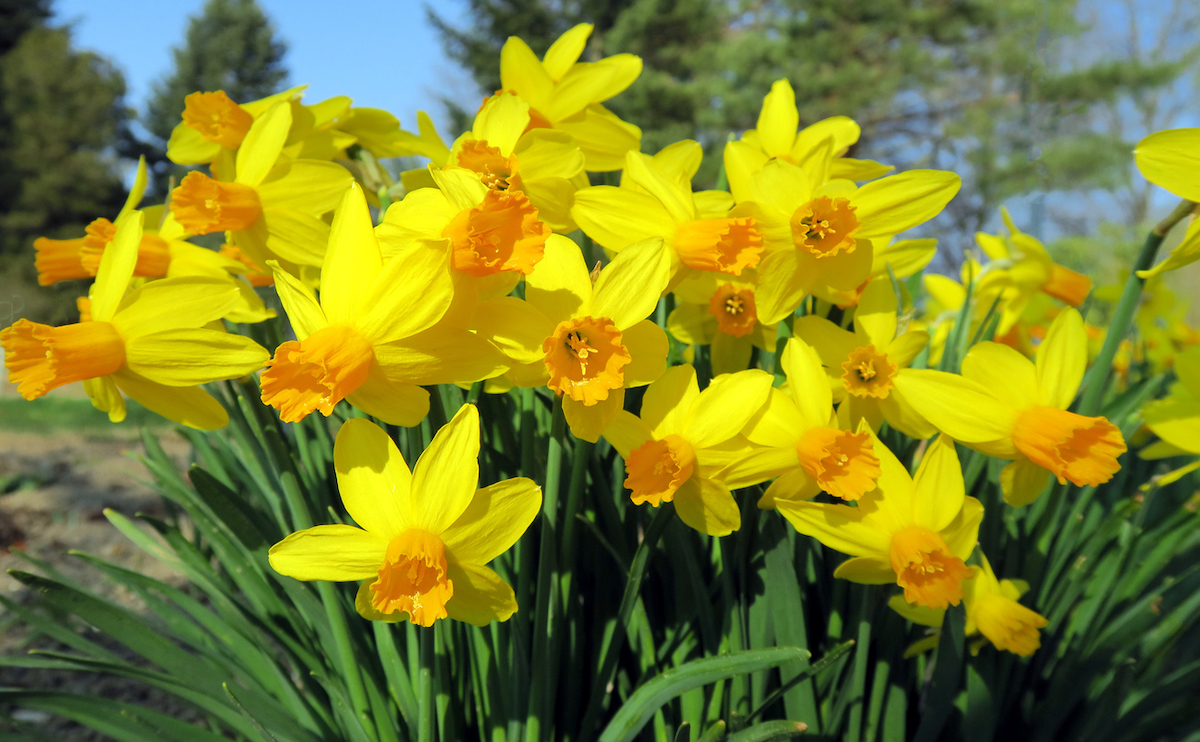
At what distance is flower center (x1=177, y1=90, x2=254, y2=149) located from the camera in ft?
2.54

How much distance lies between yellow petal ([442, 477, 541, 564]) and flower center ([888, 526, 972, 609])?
1.14 ft

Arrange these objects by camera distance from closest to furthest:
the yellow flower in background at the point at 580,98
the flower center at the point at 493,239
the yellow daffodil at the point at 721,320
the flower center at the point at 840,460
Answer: the flower center at the point at 493,239 < the flower center at the point at 840,460 < the yellow daffodil at the point at 721,320 < the yellow flower in background at the point at 580,98

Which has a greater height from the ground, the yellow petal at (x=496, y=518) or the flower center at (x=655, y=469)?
the yellow petal at (x=496, y=518)

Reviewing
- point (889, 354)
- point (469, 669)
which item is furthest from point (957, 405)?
point (469, 669)

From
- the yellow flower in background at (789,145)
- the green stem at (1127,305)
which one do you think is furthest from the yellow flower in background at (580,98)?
the green stem at (1127,305)

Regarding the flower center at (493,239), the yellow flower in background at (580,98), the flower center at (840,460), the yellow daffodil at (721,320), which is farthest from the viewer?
the yellow flower in background at (580,98)

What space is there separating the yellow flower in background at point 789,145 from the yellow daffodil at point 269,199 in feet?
1.34

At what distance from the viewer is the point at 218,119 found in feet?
2.60

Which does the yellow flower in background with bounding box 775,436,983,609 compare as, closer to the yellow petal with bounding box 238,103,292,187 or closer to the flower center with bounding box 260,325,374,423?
the flower center with bounding box 260,325,374,423

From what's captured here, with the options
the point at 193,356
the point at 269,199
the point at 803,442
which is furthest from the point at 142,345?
the point at 803,442

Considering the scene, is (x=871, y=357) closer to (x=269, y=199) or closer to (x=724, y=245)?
(x=724, y=245)

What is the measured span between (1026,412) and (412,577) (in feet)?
1.96

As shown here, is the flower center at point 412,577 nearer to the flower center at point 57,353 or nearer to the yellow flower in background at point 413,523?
the yellow flower in background at point 413,523

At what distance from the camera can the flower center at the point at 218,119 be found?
30.5 inches
